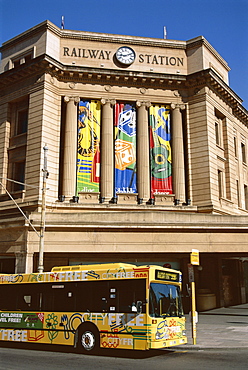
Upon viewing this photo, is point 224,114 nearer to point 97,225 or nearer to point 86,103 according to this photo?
point 86,103

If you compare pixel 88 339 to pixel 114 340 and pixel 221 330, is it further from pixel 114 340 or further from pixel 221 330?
pixel 221 330

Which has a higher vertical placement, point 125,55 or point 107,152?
point 125,55

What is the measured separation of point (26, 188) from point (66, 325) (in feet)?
65.2

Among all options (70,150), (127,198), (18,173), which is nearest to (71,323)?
(127,198)

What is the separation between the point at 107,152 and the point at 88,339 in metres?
22.0

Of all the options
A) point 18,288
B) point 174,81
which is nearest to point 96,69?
point 174,81

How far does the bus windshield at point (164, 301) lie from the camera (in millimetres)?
13164

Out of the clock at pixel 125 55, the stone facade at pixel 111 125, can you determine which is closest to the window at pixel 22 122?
the stone facade at pixel 111 125

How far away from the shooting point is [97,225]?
24781 mm

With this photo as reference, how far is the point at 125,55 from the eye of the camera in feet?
120

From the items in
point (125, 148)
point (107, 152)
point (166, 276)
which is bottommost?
point (166, 276)

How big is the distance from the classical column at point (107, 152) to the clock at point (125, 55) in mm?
4226

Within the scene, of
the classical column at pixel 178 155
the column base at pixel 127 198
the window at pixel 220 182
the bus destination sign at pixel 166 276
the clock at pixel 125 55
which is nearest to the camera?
the bus destination sign at pixel 166 276

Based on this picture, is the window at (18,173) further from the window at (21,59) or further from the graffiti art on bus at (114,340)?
the graffiti art on bus at (114,340)
